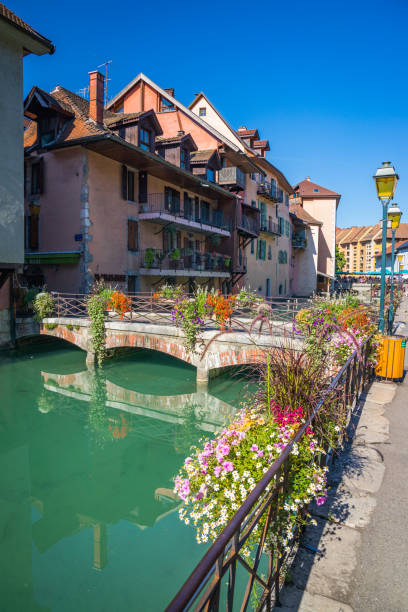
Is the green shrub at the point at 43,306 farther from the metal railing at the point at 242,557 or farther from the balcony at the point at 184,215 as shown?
the metal railing at the point at 242,557

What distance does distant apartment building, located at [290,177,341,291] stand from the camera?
46188 mm

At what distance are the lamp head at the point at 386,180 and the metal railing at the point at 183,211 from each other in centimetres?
1299

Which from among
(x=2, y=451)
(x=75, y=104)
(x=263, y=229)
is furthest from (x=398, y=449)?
(x=263, y=229)

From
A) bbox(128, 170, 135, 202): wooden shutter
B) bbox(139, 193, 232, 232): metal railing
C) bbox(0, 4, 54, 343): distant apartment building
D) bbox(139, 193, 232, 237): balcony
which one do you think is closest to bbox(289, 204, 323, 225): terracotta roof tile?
bbox(139, 193, 232, 232): metal railing

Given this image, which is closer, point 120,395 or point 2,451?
point 2,451

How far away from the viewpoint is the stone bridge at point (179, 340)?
10.5 meters

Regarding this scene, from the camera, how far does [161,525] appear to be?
5578 millimetres

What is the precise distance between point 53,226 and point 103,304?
22.4 ft

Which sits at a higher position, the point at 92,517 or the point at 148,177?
the point at 148,177

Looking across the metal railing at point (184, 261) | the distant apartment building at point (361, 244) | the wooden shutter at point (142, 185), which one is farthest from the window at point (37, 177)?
the distant apartment building at point (361, 244)

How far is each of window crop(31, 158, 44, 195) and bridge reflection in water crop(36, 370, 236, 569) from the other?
942 cm

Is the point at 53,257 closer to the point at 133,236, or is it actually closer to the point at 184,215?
the point at 133,236

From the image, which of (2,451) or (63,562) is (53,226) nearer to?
(2,451)

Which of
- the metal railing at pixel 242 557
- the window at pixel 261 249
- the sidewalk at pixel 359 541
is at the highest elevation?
the window at pixel 261 249
